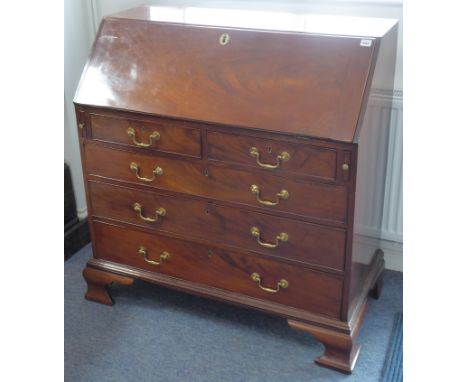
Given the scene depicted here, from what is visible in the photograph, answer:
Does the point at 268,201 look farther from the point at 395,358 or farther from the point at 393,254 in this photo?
the point at 393,254

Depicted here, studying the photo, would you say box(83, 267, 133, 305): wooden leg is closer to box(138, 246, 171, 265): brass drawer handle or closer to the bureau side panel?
box(138, 246, 171, 265): brass drawer handle

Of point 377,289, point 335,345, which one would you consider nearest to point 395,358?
point 335,345

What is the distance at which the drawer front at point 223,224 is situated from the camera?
5.98ft

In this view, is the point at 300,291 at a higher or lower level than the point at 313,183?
lower

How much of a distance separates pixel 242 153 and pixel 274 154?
4.0 inches

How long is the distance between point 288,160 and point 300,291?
0.44 meters

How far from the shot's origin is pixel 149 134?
1927 mm

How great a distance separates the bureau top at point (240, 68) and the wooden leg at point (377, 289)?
32.7 inches

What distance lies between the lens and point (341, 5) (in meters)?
2.15

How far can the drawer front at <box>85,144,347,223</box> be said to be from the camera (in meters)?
1.76

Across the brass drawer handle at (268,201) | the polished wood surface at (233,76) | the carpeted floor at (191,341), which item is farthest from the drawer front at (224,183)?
the carpeted floor at (191,341)
